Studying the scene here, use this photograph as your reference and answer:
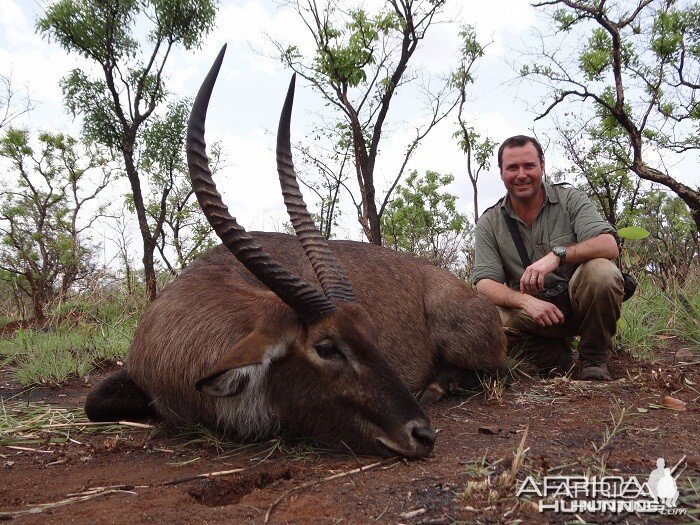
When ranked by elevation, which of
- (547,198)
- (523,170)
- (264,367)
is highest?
(523,170)

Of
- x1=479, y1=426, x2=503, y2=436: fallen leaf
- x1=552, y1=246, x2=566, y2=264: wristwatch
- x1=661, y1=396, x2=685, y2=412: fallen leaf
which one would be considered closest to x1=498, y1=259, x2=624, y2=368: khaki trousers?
x1=552, y1=246, x2=566, y2=264: wristwatch

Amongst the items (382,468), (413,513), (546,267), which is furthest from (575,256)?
(413,513)

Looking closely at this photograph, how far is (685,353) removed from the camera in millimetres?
5148

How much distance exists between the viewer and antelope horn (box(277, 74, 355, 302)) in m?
3.27

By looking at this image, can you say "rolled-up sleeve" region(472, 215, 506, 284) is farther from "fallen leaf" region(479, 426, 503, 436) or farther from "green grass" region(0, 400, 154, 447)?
"green grass" region(0, 400, 154, 447)

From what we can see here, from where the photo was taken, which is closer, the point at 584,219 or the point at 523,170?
the point at 584,219

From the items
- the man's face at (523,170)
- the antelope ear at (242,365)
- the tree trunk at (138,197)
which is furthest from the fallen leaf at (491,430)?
the tree trunk at (138,197)

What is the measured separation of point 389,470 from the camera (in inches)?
99.7

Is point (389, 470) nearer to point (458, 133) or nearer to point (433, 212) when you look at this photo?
point (458, 133)

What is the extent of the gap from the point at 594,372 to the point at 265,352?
288cm

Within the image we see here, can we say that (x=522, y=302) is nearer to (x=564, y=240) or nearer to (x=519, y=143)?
(x=564, y=240)

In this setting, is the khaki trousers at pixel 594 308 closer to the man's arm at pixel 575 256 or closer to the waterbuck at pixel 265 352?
the man's arm at pixel 575 256

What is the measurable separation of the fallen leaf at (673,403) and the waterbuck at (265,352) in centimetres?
145

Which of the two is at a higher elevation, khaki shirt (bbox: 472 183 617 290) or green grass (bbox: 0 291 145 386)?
khaki shirt (bbox: 472 183 617 290)
